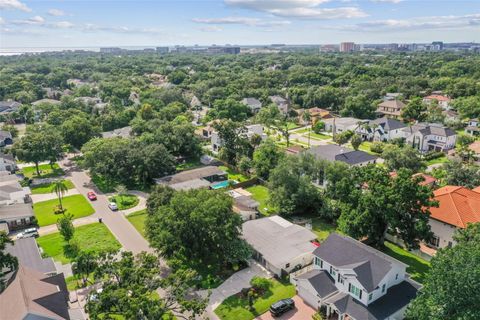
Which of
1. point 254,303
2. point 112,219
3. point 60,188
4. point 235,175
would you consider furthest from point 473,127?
point 60,188

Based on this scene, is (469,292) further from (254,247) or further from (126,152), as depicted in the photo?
(126,152)

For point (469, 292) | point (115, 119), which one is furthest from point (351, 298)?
point (115, 119)

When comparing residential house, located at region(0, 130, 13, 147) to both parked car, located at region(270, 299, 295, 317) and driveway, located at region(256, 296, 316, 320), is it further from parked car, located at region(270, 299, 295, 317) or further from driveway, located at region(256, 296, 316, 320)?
parked car, located at region(270, 299, 295, 317)

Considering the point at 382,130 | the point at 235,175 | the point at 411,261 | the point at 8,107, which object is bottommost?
the point at 411,261

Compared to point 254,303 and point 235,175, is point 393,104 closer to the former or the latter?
point 235,175

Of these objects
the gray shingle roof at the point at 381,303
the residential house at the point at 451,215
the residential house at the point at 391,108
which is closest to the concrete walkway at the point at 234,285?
the gray shingle roof at the point at 381,303
